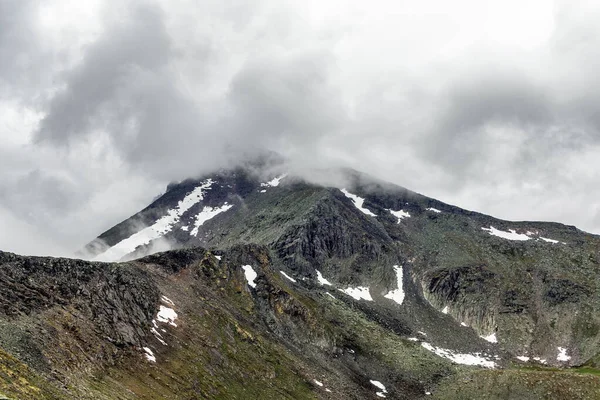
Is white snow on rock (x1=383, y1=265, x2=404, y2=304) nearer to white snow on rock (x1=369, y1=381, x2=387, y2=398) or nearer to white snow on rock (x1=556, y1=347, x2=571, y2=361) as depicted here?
white snow on rock (x1=556, y1=347, x2=571, y2=361)

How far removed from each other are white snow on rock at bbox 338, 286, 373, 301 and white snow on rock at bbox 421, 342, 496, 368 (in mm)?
31130

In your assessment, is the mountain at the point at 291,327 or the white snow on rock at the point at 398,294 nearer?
the mountain at the point at 291,327

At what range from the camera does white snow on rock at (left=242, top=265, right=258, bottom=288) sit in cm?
12703

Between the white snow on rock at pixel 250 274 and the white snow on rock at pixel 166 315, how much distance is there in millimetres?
37805

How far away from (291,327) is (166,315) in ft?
135

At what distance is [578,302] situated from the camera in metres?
177

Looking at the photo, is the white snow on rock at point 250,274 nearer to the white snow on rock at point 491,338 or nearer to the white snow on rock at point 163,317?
the white snow on rock at point 163,317

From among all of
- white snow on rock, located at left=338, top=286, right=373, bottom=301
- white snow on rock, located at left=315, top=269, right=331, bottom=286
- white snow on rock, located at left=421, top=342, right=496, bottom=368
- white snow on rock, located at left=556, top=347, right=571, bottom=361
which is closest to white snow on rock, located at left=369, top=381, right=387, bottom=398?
white snow on rock, located at left=421, top=342, right=496, bottom=368

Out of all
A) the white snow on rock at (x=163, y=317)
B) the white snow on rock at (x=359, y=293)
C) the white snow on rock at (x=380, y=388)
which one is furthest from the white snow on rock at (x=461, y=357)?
the white snow on rock at (x=163, y=317)

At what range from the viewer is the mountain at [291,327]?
59031 millimetres

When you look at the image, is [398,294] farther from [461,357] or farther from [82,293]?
[82,293]

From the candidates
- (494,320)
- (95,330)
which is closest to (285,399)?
(95,330)

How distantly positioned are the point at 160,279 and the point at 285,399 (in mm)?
37272

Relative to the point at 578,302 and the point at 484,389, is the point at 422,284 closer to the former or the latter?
the point at 578,302
